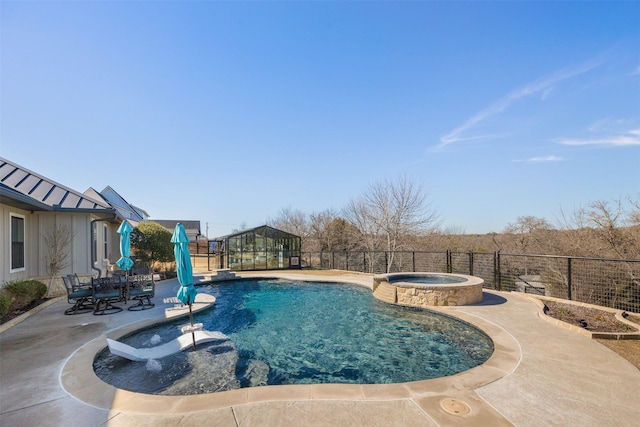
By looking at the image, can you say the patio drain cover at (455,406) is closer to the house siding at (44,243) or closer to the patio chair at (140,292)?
the patio chair at (140,292)

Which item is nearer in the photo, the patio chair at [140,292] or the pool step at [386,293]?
the patio chair at [140,292]

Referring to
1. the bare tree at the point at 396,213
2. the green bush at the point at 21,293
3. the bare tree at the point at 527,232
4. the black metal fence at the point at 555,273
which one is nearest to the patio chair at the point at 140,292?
the green bush at the point at 21,293

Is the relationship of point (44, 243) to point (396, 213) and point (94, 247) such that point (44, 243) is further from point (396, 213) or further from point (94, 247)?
point (396, 213)

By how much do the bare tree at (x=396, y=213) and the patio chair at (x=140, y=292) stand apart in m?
13.9

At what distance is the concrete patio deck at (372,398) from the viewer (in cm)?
280

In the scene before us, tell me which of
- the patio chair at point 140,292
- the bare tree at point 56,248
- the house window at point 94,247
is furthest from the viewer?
the house window at point 94,247

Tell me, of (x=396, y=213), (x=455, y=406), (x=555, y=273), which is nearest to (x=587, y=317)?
(x=555, y=273)

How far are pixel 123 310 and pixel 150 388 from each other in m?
4.84

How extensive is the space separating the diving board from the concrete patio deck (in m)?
0.39

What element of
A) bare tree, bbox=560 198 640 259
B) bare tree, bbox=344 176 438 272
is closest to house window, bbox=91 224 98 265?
bare tree, bbox=344 176 438 272

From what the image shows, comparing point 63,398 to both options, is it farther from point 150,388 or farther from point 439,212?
point 439,212

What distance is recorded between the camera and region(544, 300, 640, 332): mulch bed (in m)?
5.47

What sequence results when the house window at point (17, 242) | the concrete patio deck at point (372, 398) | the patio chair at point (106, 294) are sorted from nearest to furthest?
the concrete patio deck at point (372, 398) < the patio chair at point (106, 294) < the house window at point (17, 242)

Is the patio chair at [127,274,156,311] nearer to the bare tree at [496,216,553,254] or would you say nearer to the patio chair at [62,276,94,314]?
the patio chair at [62,276,94,314]
